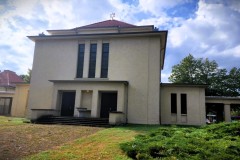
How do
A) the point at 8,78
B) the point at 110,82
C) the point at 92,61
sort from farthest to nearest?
the point at 8,78
the point at 92,61
the point at 110,82

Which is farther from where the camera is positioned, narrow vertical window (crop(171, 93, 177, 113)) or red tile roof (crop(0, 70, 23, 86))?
red tile roof (crop(0, 70, 23, 86))

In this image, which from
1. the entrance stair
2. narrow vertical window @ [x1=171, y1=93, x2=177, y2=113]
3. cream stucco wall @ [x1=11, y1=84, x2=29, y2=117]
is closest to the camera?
the entrance stair

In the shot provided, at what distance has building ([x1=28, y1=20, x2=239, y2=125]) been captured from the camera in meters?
19.3

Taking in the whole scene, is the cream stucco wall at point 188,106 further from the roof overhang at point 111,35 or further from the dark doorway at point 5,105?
the dark doorway at point 5,105

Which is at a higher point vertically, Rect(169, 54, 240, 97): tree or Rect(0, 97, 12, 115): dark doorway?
Rect(169, 54, 240, 97): tree

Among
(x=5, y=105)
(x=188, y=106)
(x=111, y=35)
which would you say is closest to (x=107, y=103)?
(x=111, y=35)

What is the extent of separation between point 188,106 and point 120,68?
25.8ft

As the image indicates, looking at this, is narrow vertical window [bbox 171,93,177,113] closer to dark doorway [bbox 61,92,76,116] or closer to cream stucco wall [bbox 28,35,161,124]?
cream stucco wall [bbox 28,35,161,124]

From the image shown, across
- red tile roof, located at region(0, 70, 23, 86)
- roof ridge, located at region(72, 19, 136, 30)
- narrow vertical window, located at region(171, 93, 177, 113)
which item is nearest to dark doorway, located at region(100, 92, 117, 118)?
narrow vertical window, located at region(171, 93, 177, 113)

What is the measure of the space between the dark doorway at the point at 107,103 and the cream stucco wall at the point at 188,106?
502 centimetres

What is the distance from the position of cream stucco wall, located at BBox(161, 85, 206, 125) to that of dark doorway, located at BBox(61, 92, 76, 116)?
30.3 ft

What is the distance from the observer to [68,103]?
68.6ft

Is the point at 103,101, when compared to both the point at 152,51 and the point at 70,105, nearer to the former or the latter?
the point at 70,105

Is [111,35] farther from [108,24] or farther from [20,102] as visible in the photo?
[20,102]
